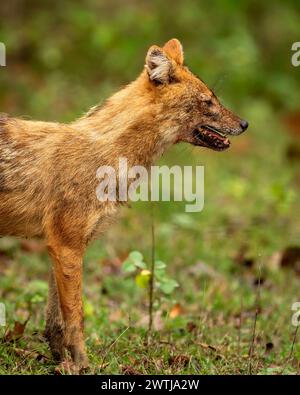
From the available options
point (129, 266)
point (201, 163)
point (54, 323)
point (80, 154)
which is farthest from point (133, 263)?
point (201, 163)

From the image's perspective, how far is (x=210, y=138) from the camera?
6676mm

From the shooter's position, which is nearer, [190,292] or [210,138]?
[210,138]

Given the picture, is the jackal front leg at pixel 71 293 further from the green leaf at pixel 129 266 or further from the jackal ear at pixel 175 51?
the jackal ear at pixel 175 51

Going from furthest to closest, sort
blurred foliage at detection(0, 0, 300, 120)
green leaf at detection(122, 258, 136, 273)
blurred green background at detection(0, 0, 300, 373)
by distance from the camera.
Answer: blurred foliage at detection(0, 0, 300, 120) < blurred green background at detection(0, 0, 300, 373) < green leaf at detection(122, 258, 136, 273)

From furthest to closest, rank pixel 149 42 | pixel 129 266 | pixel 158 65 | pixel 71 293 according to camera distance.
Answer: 1. pixel 149 42
2. pixel 129 266
3. pixel 158 65
4. pixel 71 293

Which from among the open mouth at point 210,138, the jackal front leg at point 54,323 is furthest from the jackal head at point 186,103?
the jackal front leg at point 54,323

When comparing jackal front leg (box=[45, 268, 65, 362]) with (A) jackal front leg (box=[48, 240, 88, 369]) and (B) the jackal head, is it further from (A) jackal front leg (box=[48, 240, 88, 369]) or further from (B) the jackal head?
(B) the jackal head

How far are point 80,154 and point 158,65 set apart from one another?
96 centimetres

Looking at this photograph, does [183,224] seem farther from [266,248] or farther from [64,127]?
[64,127]

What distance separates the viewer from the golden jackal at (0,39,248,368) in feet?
20.1

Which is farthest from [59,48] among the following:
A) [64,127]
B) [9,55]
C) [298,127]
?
[64,127]

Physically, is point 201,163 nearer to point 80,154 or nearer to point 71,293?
point 80,154

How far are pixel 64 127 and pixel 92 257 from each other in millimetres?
3228

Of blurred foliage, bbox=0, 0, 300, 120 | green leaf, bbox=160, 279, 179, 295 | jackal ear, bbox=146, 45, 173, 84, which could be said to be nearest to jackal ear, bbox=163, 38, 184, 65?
jackal ear, bbox=146, 45, 173, 84
